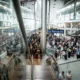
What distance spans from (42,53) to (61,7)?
12.7ft

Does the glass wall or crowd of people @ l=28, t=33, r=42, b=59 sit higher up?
the glass wall

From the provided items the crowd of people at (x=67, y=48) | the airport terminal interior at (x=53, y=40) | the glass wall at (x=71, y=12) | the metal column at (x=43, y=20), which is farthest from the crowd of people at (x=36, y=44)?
the glass wall at (x=71, y=12)

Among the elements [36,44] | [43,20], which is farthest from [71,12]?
[36,44]

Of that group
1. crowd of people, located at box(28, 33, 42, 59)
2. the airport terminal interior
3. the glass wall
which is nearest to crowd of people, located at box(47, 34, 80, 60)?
the airport terminal interior

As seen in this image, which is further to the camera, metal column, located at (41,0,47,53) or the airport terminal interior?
metal column, located at (41,0,47,53)

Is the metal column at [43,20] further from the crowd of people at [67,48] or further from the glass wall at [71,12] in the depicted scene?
the crowd of people at [67,48]

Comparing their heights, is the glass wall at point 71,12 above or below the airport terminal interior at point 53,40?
above

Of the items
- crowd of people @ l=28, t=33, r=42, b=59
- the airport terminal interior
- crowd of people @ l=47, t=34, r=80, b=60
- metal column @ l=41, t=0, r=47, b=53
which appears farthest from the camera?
metal column @ l=41, t=0, r=47, b=53

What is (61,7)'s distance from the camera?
11.5 metres

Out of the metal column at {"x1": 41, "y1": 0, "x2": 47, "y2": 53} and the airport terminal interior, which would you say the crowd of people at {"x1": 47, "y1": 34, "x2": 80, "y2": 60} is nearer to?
the airport terminal interior

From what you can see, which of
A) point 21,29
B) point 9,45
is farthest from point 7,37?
point 21,29

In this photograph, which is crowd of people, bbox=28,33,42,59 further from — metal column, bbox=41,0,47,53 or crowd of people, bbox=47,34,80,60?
crowd of people, bbox=47,34,80,60

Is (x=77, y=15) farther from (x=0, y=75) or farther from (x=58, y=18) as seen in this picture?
(x=0, y=75)

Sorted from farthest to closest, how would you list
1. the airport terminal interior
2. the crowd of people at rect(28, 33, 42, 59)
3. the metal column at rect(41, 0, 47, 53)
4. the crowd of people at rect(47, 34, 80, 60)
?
the metal column at rect(41, 0, 47, 53) → the crowd of people at rect(28, 33, 42, 59) → the crowd of people at rect(47, 34, 80, 60) → the airport terminal interior
